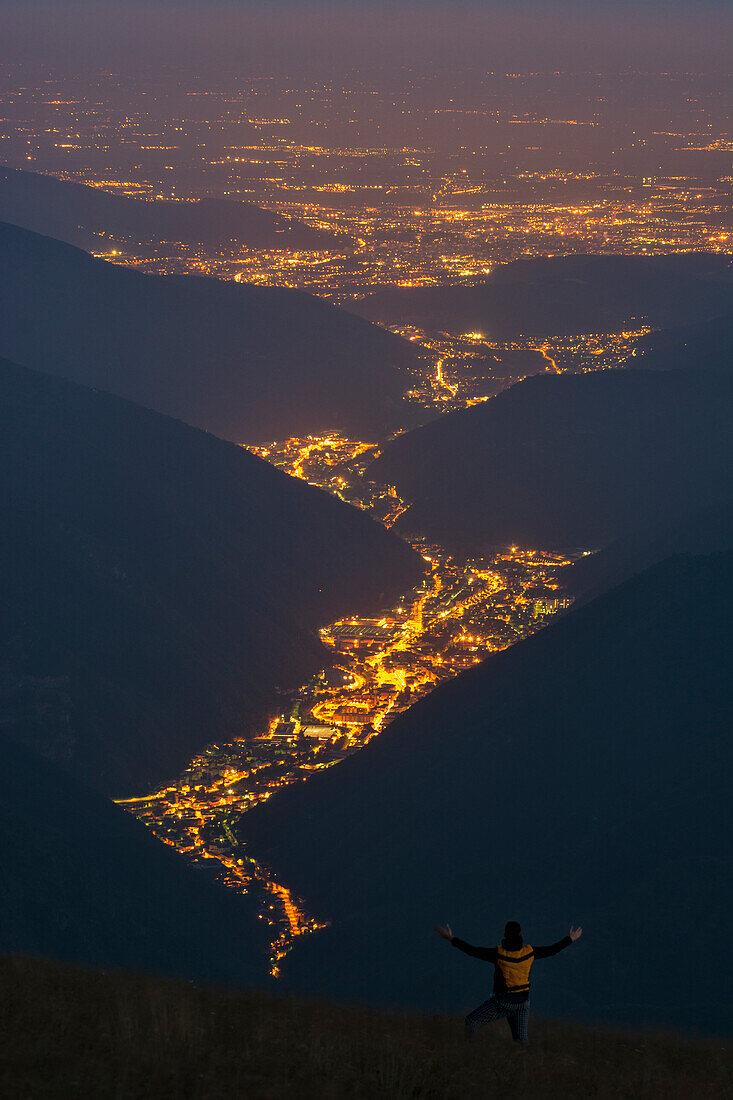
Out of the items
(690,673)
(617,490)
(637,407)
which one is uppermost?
(637,407)

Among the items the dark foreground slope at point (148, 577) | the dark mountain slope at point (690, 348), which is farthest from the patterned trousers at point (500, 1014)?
the dark mountain slope at point (690, 348)

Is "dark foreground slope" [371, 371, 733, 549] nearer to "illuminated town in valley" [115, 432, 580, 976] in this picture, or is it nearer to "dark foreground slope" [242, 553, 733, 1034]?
"illuminated town in valley" [115, 432, 580, 976]

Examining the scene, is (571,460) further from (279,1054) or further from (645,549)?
(279,1054)

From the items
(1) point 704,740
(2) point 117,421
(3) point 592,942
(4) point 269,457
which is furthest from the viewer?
(4) point 269,457

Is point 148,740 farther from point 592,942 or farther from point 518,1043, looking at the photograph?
point 518,1043

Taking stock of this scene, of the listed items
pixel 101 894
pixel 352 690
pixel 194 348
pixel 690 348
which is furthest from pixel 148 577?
pixel 690 348

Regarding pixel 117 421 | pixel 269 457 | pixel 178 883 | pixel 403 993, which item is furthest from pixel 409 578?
pixel 403 993
